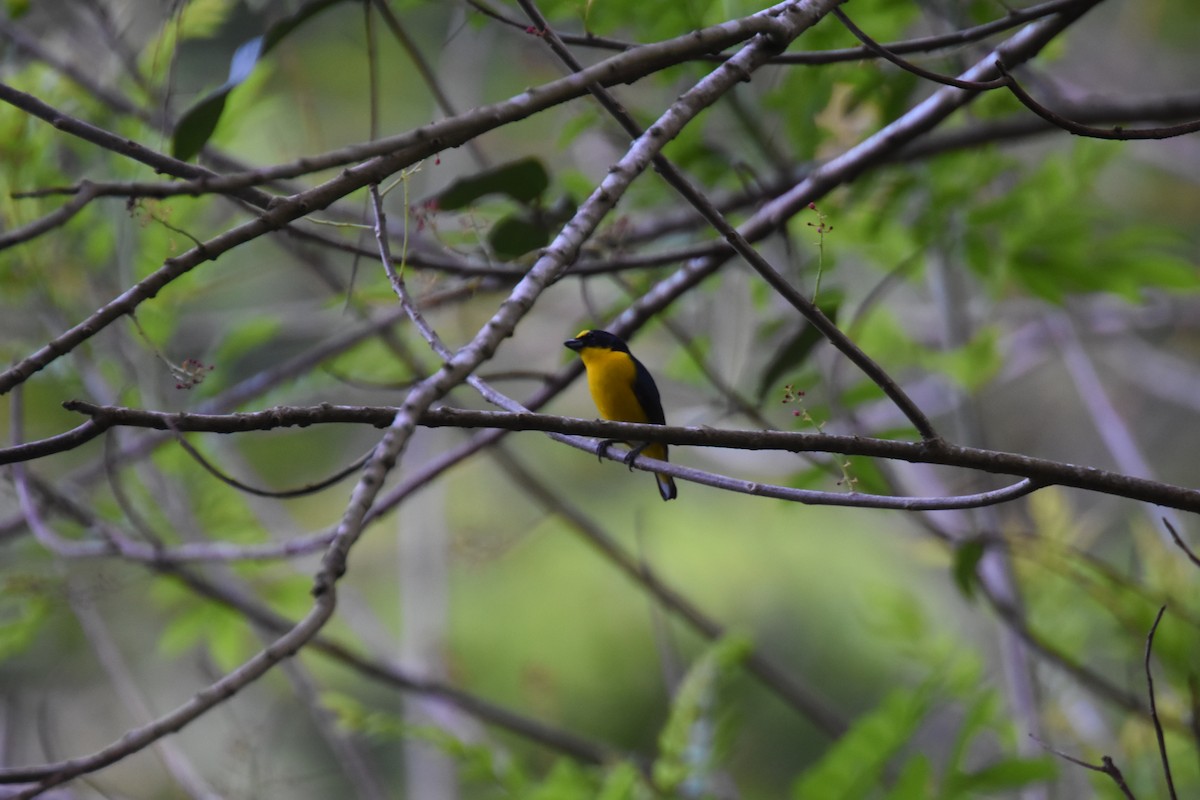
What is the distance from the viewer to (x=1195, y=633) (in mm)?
3344

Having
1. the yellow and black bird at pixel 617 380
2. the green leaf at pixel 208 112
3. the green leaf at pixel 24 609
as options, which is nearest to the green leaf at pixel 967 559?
the yellow and black bird at pixel 617 380

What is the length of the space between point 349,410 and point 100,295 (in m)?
3.26

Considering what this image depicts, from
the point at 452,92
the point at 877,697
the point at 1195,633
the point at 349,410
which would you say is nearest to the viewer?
the point at 349,410

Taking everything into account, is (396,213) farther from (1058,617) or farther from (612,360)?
(1058,617)

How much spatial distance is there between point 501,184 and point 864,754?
1.61 m

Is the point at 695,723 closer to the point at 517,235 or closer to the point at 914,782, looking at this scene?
the point at 914,782

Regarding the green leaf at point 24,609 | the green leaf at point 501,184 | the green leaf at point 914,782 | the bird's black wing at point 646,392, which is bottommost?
the green leaf at point 914,782

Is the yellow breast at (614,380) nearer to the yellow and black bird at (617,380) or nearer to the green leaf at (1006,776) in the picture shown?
the yellow and black bird at (617,380)

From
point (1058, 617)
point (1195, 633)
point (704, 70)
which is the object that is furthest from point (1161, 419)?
point (704, 70)

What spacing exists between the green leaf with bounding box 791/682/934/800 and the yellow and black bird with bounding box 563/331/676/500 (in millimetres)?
1254

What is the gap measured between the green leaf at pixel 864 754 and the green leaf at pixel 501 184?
151cm

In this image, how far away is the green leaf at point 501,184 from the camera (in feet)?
8.02

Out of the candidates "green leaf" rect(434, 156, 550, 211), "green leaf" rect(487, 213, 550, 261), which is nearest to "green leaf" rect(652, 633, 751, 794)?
"green leaf" rect(487, 213, 550, 261)

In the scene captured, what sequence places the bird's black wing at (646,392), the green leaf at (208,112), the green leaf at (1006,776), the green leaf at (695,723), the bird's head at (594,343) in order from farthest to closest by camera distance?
the bird's black wing at (646,392) → the bird's head at (594,343) → the green leaf at (695,723) → the green leaf at (1006,776) → the green leaf at (208,112)
